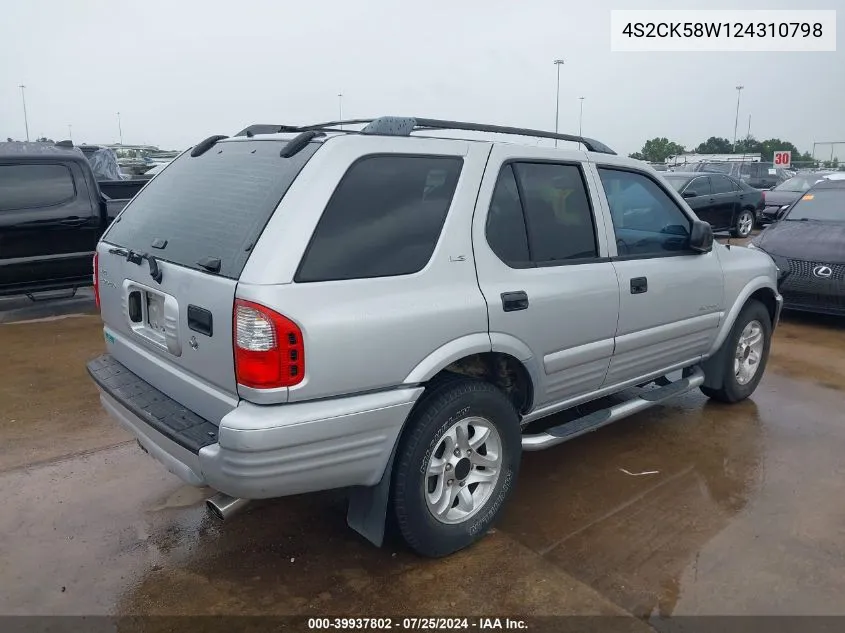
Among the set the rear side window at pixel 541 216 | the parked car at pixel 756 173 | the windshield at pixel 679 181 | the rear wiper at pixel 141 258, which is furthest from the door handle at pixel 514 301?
the parked car at pixel 756 173

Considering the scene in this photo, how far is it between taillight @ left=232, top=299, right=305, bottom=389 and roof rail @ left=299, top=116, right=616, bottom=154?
38.1 inches

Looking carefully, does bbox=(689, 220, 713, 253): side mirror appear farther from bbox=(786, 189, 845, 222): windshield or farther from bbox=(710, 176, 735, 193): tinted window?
bbox=(710, 176, 735, 193): tinted window

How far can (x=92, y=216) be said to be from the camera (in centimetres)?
763

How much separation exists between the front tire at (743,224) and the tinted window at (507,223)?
46.0 ft

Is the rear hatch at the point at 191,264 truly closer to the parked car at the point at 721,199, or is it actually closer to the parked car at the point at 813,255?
the parked car at the point at 813,255

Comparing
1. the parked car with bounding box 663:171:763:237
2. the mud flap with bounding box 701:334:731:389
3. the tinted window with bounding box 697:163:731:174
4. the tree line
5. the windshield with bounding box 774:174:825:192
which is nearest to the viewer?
the mud flap with bounding box 701:334:731:389

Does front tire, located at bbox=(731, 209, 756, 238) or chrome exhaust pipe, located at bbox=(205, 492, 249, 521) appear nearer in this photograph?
chrome exhaust pipe, located at bbox=(205, 492, 249, 521)

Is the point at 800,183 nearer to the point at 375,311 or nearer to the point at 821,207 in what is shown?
the point at 821,207

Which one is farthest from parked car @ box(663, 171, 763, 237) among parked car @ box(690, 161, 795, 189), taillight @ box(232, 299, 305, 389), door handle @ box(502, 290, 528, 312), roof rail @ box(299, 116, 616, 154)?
taillight @ box(232, 299, 305, 389)

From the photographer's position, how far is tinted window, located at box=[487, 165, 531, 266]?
310cm

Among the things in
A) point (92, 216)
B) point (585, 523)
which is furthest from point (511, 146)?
point (92, 216)

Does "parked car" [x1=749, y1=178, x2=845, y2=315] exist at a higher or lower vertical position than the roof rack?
lower

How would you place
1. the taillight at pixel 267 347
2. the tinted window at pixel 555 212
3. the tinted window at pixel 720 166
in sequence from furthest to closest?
1. the tinted window at pixel 720 166
2. the tinted window at pixel 555 212
3. the taillight at pixel 267 347

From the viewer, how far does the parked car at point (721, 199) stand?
47.2 ft
